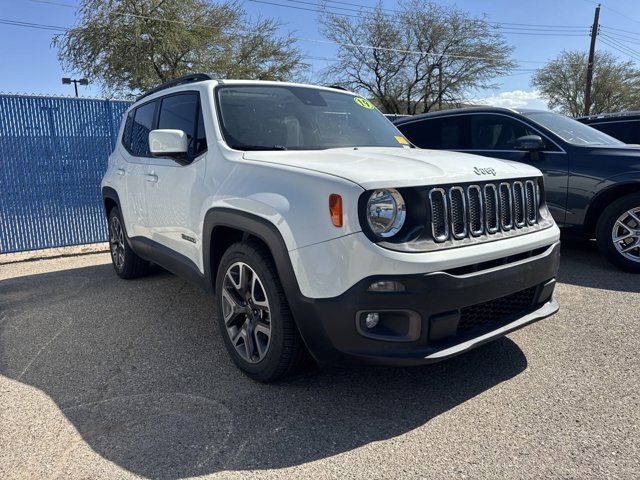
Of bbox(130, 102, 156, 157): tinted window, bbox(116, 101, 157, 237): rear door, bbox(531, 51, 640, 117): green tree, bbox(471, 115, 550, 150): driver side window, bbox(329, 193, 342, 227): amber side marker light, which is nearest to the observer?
bbox(329, 193, 342, 227): amber side marker light

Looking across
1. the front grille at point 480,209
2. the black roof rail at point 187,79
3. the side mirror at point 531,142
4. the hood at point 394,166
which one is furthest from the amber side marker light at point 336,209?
the side mirror at point 531,142

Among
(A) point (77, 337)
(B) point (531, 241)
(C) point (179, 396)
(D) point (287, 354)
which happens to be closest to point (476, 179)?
(B) point (531, 241)

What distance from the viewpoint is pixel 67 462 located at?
2.33 meters

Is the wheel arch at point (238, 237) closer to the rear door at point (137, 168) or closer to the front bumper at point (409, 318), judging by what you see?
the front bumper at point (409, 318)

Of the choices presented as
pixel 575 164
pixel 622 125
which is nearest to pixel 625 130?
pixel 622 125

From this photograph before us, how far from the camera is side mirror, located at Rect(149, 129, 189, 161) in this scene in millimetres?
3396

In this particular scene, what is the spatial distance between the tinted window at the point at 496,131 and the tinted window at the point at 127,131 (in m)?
4.28

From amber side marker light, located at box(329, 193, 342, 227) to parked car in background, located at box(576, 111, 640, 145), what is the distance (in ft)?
24.3

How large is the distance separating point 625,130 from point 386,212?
7566 mm

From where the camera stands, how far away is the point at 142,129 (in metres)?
4.85

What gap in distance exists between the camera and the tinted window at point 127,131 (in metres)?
5.17

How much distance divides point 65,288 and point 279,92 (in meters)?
3.39

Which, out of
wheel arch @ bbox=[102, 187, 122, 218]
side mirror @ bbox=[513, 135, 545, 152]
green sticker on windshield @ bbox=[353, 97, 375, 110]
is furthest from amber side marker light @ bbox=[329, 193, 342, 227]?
side mirror @ bbox=[513, 135, 545, 152]

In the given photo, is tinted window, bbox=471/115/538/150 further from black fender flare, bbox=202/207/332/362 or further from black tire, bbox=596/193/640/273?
black fender flare, bbox=202/207/332/362
